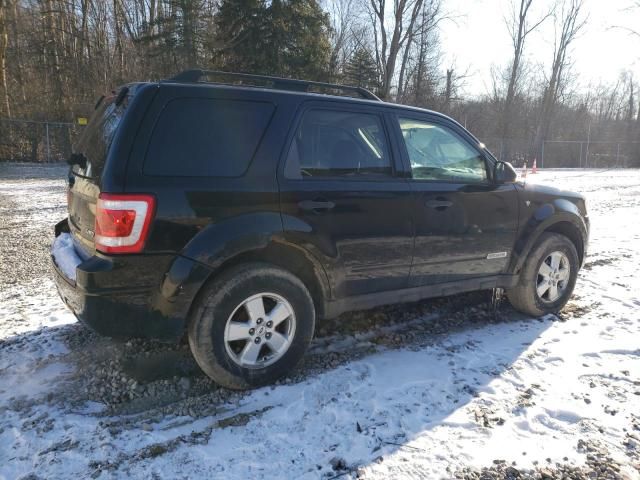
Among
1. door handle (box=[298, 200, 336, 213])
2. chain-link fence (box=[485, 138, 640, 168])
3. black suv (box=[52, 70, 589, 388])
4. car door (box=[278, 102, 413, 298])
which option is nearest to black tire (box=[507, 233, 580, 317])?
black suv (box=[52, 70, 589, 388])

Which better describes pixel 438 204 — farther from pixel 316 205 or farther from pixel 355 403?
pixel 355 403

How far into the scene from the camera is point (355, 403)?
114 inches

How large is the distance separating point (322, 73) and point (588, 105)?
34213 millimetres

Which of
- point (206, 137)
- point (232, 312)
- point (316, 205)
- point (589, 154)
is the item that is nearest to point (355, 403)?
point (232, 312)

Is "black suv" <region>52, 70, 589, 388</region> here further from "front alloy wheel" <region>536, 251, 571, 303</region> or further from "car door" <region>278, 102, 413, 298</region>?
"front alloy wheel" <region>536, 251, 571, 303</region>

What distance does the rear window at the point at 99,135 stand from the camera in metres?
2.74

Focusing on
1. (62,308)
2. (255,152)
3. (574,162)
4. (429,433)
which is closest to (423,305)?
(429,433)

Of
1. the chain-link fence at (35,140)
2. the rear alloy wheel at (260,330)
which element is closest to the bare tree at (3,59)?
the chain-link fence at (35,140)

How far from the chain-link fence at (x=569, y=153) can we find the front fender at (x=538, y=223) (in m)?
31.4

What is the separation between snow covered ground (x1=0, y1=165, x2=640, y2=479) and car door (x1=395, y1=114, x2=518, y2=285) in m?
0.65

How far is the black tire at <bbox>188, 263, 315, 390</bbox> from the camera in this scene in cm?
281

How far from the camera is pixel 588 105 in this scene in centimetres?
4475

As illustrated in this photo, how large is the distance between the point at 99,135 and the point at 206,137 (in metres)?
0.77

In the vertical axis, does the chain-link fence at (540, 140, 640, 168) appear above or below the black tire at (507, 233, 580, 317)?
above
